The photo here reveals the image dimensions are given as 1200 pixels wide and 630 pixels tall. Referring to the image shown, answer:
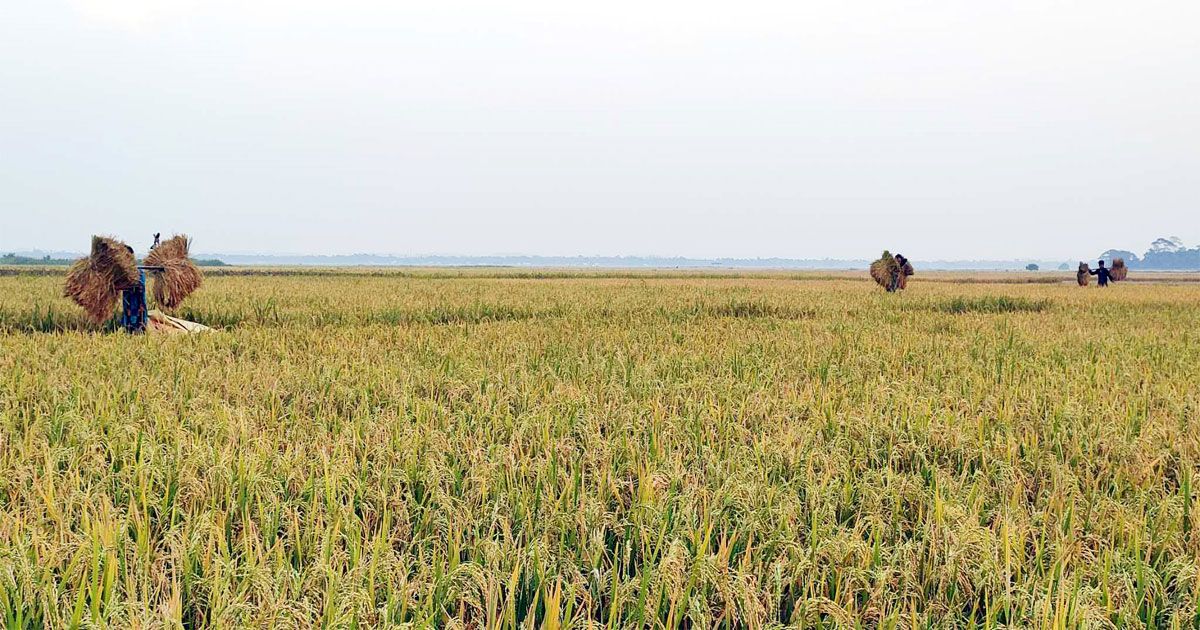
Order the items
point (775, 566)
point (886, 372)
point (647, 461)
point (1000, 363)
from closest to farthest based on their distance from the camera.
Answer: point (775, 566), point (647, 461), point (886, 372), point (1000, 363)

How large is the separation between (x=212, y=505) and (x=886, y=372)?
6487 millimetres

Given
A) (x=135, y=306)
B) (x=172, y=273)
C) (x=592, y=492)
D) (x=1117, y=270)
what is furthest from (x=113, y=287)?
(x=1117, y=270)

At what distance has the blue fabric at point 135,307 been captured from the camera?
10281mm

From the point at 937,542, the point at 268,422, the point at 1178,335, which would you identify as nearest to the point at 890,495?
the point at 937,542

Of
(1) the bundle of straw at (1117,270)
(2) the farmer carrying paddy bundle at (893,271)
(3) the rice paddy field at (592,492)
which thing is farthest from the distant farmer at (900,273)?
(1) the bundle of straw at (1117,270)

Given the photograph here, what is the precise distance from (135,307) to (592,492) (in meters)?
10.5

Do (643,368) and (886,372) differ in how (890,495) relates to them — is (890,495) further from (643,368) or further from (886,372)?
(886,372)

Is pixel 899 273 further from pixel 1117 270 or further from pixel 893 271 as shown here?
pixel 1117 270

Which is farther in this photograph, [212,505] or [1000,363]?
[1000,363]

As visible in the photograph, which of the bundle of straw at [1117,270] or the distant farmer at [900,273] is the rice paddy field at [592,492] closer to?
the distant farmer at [900,273]

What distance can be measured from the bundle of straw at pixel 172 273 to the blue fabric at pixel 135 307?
38.6 inches

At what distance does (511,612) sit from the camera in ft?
7.13

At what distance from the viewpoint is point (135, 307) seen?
10.4m

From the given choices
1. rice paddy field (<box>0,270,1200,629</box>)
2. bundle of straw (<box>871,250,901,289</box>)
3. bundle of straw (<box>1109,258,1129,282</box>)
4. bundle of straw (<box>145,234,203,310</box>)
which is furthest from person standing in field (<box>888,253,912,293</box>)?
bundle of straw (<box>1109,258,1129,282</box>)
